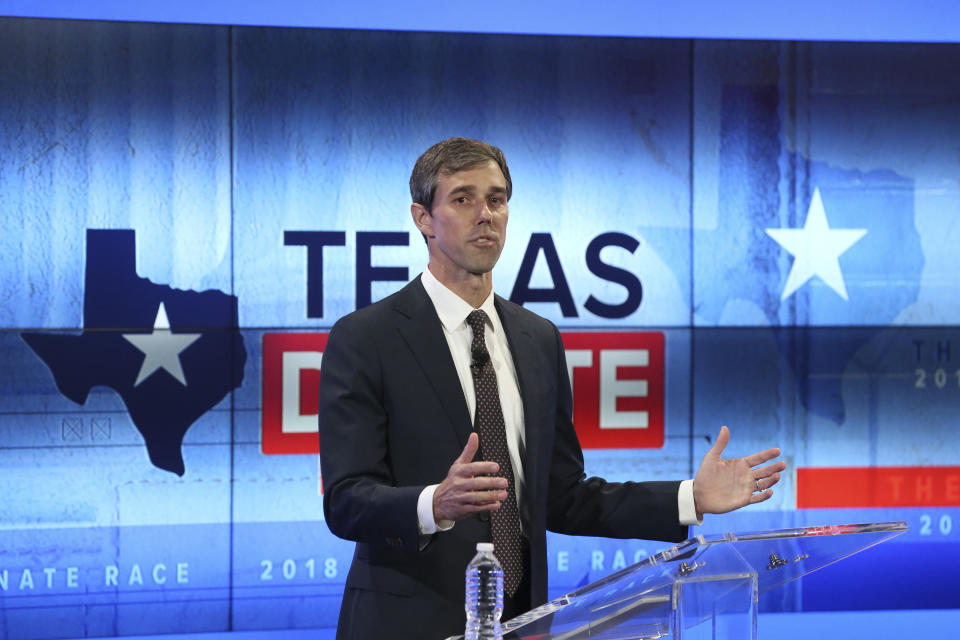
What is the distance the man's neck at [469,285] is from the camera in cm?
195

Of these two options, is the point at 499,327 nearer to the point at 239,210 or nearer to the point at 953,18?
the point at 239,210

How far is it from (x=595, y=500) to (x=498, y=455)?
297 millimetres

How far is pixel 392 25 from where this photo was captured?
154 inches

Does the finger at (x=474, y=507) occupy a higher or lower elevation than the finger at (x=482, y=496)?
lower

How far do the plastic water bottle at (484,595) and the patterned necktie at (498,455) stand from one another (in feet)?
0.67

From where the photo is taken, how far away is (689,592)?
1.48 metres

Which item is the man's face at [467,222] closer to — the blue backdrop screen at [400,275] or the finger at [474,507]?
the finger at [474,507]

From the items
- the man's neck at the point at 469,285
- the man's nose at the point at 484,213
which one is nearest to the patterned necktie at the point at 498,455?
the man's neck at the point at 469,285

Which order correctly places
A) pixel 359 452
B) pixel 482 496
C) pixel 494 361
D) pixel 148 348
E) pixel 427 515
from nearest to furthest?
pixel 482 496 < pixel 427 515 < pixel 359 452 < pixel 494 361 < pixel 148 348

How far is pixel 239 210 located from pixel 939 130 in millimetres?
3035

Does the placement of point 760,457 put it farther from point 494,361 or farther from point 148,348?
point 148,348

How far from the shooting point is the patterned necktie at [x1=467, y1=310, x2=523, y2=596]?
5.95 ft

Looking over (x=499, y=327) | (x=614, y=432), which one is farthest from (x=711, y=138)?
(x=499, y=327)

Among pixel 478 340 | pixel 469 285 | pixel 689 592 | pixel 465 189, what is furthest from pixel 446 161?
pixel 689 592
